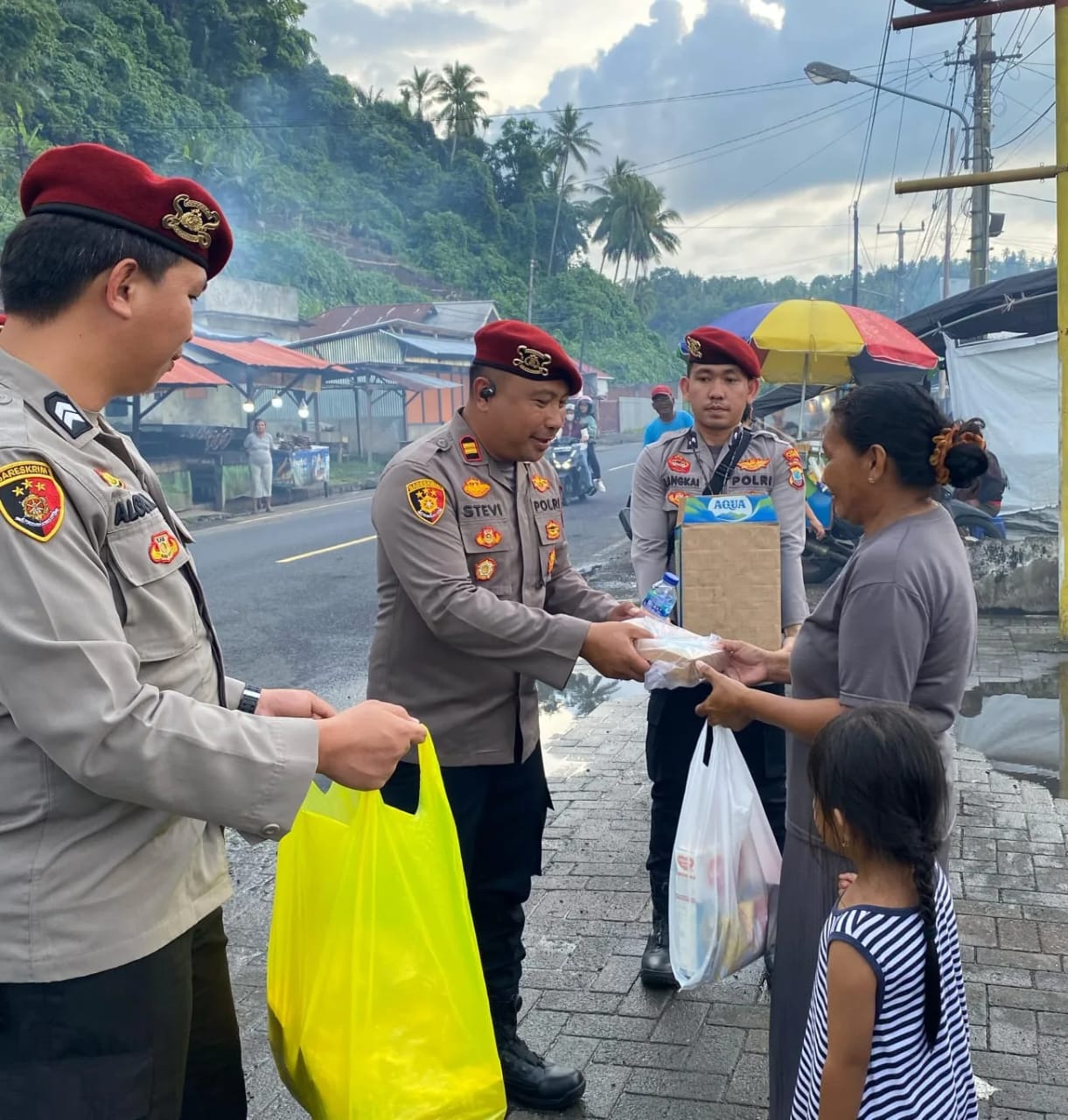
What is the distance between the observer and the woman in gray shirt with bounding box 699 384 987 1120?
209 cm

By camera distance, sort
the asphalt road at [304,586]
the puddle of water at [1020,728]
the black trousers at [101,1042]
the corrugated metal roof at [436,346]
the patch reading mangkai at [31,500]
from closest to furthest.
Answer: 1. the patch reading mangkai at [31,500]
2. the black trousers at [101,1042]
3. the puddle of water at [1020,728]
4. the asphalt road at [304,586]
5. the corrugated metal roof at [436,346]

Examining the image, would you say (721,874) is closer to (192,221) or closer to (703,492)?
(703,492)

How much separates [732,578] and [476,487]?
38.2 inches

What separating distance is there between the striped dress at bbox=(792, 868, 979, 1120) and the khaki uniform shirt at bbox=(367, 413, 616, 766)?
101 centimetres

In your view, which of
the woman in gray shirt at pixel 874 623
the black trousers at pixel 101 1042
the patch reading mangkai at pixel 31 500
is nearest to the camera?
the patch reading mangkai at pixel 31 500

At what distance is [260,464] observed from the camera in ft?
63.4

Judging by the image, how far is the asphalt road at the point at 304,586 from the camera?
25.5 feet

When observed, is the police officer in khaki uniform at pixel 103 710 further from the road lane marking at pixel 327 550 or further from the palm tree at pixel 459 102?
the palm tree at pixel 459 102

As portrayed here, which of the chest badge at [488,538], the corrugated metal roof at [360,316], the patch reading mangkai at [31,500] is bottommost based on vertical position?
the chest badge at [488,538]

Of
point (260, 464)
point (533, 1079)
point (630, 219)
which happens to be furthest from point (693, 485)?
point (630, 219)

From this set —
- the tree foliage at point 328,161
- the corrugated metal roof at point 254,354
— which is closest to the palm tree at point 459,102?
the tree foliage at point 328,161

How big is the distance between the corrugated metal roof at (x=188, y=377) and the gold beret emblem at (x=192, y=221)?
17.3 m

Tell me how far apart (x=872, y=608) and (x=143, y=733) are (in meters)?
1.37

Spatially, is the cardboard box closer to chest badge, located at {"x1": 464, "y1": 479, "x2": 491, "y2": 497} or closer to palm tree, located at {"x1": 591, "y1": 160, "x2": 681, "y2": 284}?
chest badge, located at {"x1": 464, "y1": 479, "x2": 491, "y2": 497}
